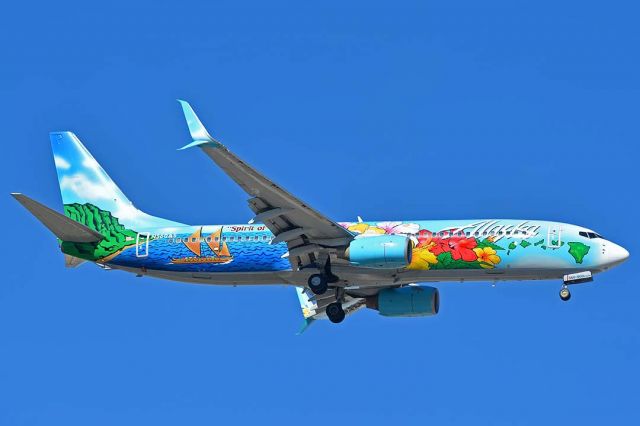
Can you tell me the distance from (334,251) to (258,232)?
3.72 meters

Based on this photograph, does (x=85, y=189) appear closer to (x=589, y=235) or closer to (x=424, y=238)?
(x=424, y=238)

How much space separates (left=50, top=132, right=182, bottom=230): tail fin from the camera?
6656cm

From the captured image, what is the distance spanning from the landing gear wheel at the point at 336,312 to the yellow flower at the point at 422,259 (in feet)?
16.0

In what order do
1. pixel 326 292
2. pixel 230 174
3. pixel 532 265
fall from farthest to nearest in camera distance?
pixel 326 292 < pixel 532 265 < pixel 230 174

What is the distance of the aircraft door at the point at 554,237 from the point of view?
5993cm

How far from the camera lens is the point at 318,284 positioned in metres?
61.8

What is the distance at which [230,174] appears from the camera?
55688mm

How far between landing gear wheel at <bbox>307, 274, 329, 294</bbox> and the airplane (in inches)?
2.1

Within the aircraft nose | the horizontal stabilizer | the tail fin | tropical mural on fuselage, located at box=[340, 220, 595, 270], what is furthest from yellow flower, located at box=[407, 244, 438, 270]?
the horizontal stabilizer

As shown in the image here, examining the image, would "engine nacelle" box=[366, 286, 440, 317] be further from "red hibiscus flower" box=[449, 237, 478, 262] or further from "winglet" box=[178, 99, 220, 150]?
"winglet" box=[178, 99, 220, 150]

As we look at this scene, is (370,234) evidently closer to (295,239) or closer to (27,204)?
(295,239)

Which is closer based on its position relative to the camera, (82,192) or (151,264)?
(151,264)

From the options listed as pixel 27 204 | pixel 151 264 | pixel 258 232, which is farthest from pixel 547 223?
pixel 27 204

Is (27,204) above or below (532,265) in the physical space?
above
